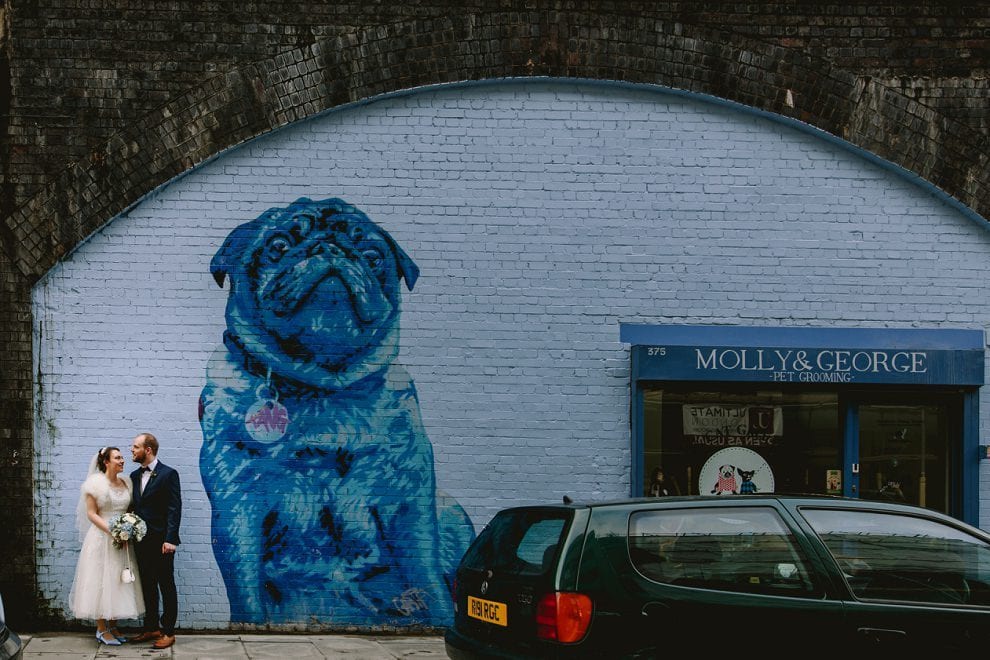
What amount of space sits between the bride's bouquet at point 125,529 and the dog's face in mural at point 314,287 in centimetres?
165

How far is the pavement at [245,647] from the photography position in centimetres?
793

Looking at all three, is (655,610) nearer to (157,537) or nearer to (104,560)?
(157,537)

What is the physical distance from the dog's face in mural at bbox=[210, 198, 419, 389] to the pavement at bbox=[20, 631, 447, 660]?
212cm

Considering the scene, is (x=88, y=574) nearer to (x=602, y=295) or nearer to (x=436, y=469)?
(x=436, y=469)

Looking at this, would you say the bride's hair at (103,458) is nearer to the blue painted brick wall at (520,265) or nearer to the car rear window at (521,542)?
the blue painted brick wall at (520,265)

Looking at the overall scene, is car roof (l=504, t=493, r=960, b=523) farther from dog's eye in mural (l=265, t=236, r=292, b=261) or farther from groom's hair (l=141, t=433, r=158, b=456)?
dog's eye in mural (l=265, t=236, r=292, b=261)

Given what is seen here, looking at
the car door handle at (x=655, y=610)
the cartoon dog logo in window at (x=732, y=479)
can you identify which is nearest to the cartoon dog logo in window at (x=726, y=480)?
the cartoon dog logo in window at (x=732, y=479)

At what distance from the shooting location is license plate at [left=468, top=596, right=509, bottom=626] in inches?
209

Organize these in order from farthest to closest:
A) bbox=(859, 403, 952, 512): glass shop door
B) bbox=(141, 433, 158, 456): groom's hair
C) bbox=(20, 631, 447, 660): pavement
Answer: bbox=(859, 403, 952, 512): glass shop door, bbox=(141, 433, 158, 456): groom's hair, bbox=(20, 631, 447, 660): pavement

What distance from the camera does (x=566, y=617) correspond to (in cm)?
493

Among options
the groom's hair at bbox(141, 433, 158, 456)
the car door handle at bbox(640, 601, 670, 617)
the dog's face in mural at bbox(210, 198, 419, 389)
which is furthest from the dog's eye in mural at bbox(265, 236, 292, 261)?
the car door handle at bbox(640, 601, 670, 617)

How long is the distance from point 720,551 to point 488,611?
1.24 metres

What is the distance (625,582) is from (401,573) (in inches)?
169

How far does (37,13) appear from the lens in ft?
29.3
